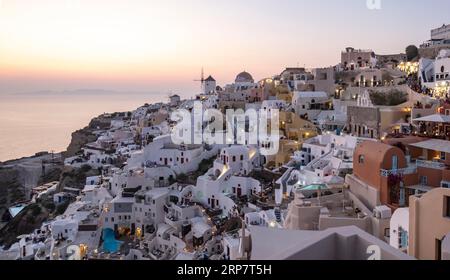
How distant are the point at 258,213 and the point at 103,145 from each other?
55.8 feet

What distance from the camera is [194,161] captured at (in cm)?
1789

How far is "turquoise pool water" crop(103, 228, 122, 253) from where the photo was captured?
13.0m

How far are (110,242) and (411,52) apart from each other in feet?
73.1

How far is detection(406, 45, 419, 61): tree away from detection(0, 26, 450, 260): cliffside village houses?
2.07 m

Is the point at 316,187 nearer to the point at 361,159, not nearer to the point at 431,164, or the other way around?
the point at 361,159

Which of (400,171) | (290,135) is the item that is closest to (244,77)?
(290,135)

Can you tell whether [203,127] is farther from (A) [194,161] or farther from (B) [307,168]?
(B) [307,168]

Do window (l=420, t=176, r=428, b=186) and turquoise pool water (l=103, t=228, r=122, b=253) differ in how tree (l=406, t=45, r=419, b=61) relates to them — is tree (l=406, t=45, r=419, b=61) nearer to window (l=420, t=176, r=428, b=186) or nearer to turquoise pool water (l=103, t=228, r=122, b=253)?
window (l=420, t=176, r=428, b=186)

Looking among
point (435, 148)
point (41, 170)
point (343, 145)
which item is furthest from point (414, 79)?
point (41, 170)

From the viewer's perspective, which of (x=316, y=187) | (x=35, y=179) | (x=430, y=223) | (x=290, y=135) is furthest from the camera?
(x=35, y=179)

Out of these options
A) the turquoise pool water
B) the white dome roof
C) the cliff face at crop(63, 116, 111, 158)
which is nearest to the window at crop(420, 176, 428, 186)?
the turquoise pool water

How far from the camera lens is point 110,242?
44.9ft

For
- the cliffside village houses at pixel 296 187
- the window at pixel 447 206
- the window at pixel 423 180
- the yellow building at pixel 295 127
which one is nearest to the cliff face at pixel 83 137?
the cliffside village houses at pixel 296 187
